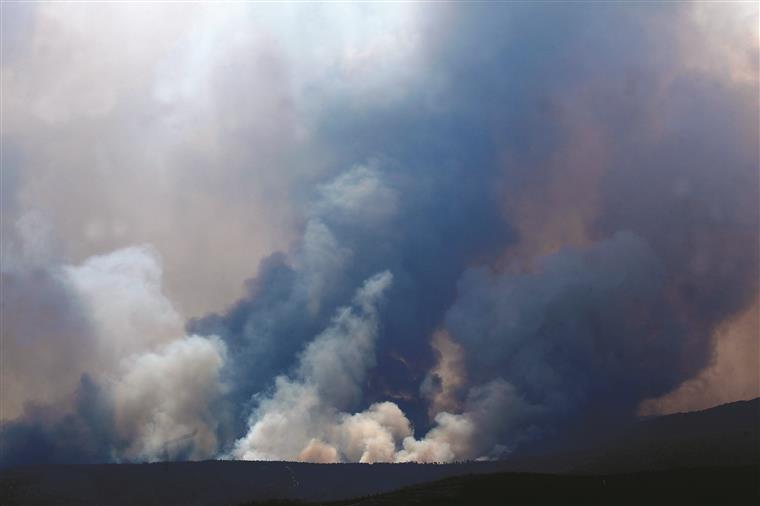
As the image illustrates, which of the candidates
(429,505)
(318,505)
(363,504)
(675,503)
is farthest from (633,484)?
(318,505)

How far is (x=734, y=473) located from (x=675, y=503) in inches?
1329

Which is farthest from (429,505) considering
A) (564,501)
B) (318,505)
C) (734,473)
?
(734,473)

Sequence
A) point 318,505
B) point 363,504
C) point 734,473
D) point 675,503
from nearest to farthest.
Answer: point 675,503 < point 363,504 < point 734,473 < point 318,505

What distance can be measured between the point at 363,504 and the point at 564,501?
Answer: 140 feet

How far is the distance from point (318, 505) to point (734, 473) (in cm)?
9975

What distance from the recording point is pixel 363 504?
16375cm

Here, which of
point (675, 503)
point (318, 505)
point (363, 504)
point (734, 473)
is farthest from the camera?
point (318, 505)

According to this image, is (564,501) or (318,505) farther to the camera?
(318,505)

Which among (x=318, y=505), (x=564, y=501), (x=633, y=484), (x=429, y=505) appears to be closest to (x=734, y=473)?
(x=633, y=484)

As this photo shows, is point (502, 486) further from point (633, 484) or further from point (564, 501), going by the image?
point (633, 484)

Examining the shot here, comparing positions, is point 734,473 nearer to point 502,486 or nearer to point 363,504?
point 502,486

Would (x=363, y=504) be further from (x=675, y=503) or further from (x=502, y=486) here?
(x=675, y=503)

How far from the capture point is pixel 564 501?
156 m

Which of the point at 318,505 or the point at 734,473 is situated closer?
the point at 734,473
